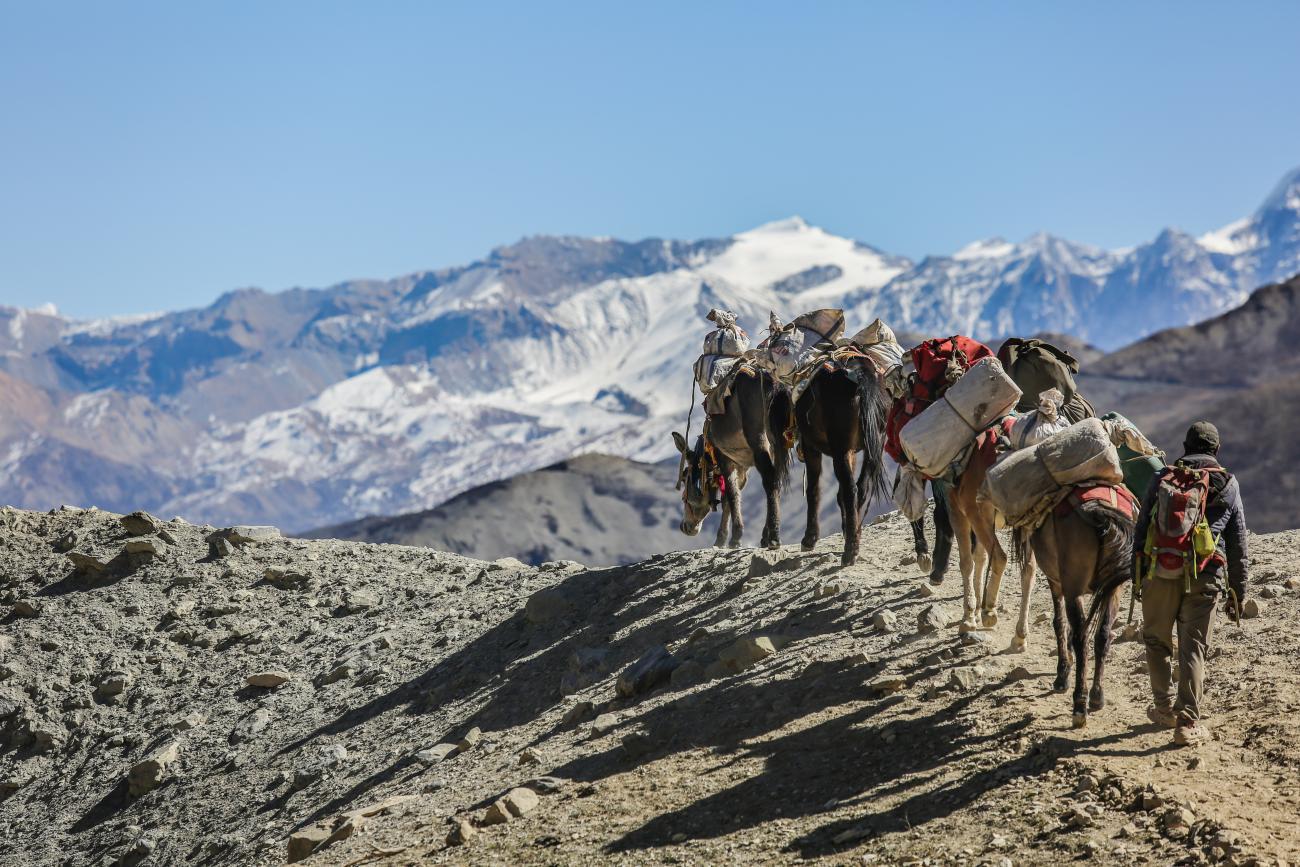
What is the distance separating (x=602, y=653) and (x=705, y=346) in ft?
17.1

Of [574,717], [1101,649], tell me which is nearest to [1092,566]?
[1101,649]

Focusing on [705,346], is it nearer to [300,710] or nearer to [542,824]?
[300,710]

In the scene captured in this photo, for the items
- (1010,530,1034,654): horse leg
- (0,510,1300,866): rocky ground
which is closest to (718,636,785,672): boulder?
(0,510,1300,866): rocky ground

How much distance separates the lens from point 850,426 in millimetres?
15281

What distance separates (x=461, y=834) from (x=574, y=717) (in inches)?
110

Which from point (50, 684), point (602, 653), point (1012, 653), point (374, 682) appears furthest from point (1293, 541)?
point (50, 684)

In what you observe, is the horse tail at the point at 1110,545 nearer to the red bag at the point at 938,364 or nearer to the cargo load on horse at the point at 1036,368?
the red bag at the point at 938,364

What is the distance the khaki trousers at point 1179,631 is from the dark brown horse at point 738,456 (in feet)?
22.2

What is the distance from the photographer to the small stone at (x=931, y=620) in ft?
40.7

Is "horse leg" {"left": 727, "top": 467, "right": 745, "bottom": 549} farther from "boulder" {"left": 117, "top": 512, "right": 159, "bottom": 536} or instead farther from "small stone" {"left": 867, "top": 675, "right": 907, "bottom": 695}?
"boulder" {"left": 117, "top": 512, "right": 159, "bottom": 536}

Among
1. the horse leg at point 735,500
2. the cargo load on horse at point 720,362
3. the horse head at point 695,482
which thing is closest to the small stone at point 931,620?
the cargo load on horse at point 720,362

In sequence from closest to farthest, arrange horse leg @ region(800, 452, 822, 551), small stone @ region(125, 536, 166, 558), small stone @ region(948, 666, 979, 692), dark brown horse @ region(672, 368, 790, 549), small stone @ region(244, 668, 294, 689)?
1. small stone @ region(948, 666, 979, 692)
2. horse leg @ region(800, 452, 822, 551)
3. dark brown horse @ region(672, 368, 790, 549)
4. small stone @ region(244, 668, 294, 689)
5. small stone @ region(125, 536, 166, 558)

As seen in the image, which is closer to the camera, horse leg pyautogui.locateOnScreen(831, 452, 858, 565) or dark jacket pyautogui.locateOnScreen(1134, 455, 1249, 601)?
dark jacket pyautogui.locateOnScreen(1134, 455, 1249, 601)

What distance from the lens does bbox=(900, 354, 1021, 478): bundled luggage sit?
40.1ft
